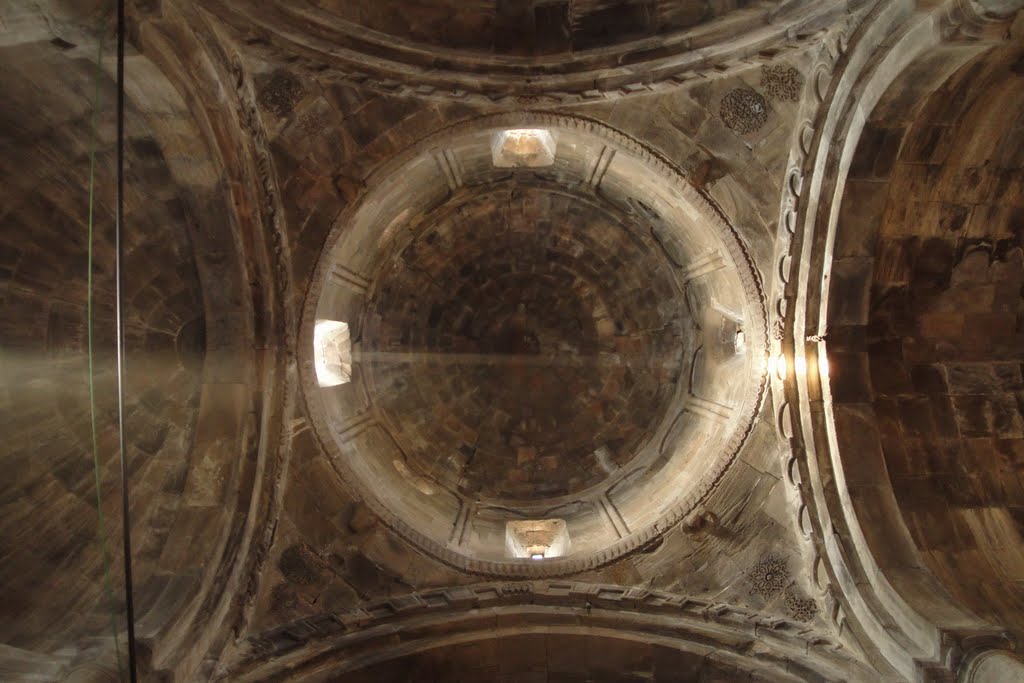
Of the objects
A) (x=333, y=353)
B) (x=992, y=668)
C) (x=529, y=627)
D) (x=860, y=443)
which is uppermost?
(x=333, y=353)

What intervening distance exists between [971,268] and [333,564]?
8.33 m

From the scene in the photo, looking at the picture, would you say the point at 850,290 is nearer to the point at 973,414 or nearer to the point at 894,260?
the point at 894,260

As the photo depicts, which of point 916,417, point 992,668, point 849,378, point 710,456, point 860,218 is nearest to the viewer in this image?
point 992,668

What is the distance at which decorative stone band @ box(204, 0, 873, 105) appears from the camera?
7.30 m

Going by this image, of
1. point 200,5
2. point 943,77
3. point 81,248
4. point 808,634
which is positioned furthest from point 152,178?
point 808,634

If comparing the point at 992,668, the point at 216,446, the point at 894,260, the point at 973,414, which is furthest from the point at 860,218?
the point at 216,446

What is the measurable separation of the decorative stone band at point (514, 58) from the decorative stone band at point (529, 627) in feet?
19.6

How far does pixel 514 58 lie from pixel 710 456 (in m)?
5.45

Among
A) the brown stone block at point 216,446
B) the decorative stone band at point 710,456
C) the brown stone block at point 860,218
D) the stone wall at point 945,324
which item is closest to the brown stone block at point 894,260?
the stone wall at point 945,324

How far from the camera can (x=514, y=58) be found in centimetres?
789

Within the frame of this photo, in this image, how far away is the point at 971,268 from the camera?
7.96 meters

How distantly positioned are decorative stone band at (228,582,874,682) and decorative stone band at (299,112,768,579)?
1.09 ft

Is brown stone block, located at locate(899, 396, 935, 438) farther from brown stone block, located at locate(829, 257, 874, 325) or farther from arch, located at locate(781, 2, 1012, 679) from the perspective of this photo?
brown stone block, located at locate(829, 257, 874, 325)

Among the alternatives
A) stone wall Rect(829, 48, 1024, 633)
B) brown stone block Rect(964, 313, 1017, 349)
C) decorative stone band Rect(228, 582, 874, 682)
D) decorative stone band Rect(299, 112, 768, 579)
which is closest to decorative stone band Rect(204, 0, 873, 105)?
decorative stone band Rect(299, 112, 768, 579)
